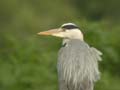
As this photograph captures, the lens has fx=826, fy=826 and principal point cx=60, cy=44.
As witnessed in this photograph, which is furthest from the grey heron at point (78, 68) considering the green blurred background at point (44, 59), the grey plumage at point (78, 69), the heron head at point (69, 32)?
the green blurred background at point (44, 59)

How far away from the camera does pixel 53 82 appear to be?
417 inches

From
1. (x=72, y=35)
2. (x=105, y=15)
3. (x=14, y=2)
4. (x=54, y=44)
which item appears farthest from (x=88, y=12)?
(x=72, y=35)

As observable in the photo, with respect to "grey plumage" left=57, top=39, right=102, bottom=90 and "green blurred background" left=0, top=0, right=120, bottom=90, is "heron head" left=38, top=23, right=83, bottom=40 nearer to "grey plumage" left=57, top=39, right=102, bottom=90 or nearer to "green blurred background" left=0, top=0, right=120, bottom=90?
"grey plumage" left=57, top=39, right=102, bottom=90

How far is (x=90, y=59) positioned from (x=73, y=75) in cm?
25

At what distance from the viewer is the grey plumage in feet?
28.3

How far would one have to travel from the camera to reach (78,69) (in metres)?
8.66

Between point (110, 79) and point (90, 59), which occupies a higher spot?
point (90, 59)

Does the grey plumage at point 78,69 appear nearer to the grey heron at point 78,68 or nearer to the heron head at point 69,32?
the grey heron at point 78,68

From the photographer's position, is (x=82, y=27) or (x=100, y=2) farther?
(x=100, y=2)

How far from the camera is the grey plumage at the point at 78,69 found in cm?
862

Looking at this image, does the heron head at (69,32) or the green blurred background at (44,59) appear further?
the green blurred background at (44,59)

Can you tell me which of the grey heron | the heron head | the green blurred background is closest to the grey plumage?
the grey heron

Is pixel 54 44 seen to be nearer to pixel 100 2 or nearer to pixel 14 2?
pixel 14 2

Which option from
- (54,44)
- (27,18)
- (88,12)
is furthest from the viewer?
(88,12)
